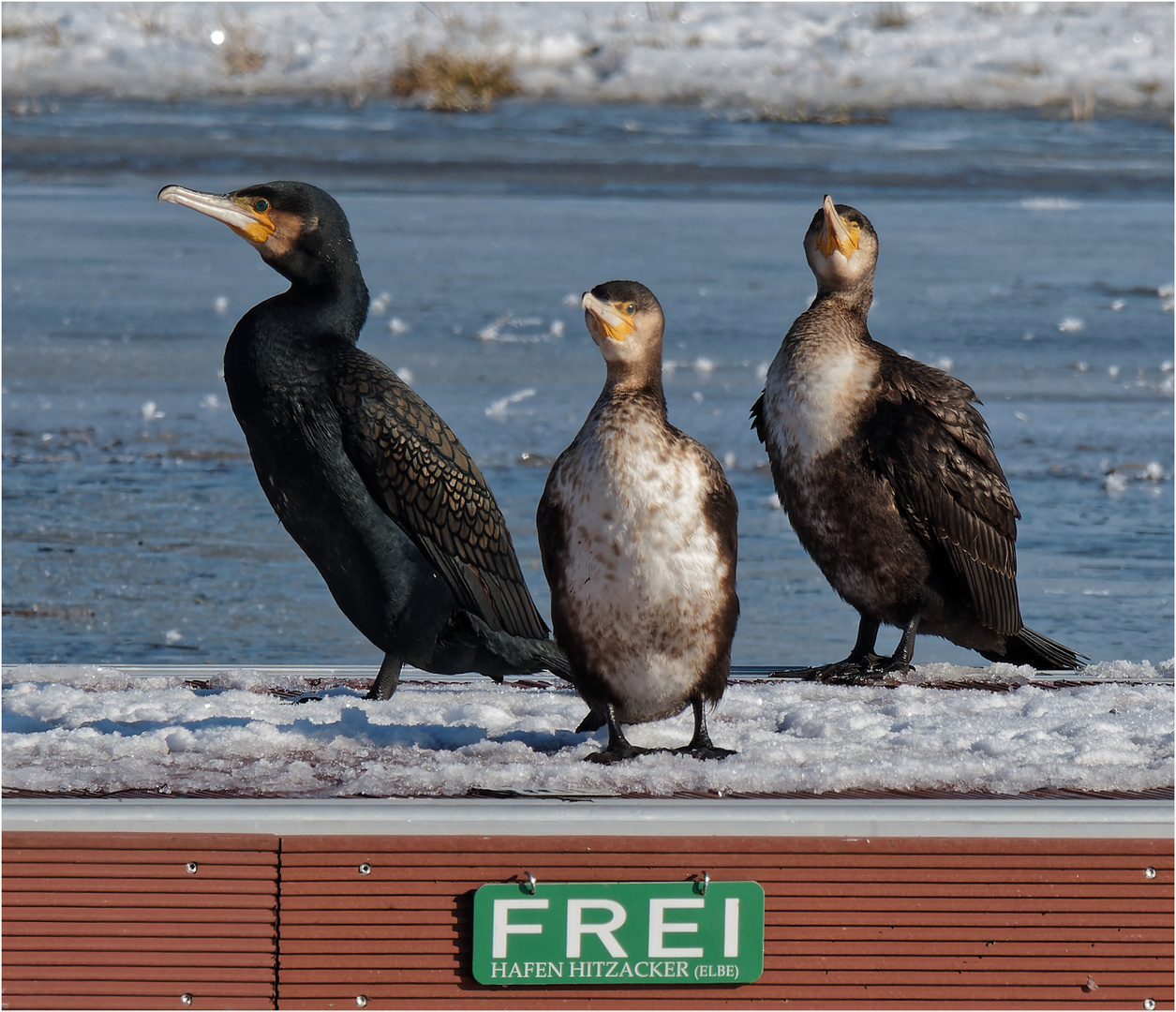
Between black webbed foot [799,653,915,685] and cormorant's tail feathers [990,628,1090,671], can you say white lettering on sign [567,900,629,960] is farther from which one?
cormorant's tail feathers [990,628,1090,671]

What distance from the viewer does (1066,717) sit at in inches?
143

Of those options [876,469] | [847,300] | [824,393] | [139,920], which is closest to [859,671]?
[876,469]

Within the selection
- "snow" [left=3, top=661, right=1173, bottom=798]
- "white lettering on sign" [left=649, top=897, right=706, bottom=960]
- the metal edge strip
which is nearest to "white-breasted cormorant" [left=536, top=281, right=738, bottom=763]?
"snow" [left=3, top=661, right=1173, bottom=798]

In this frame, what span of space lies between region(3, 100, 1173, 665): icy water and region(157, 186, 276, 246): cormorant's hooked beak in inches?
88.8

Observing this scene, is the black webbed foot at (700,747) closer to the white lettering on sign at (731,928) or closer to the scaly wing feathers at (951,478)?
the white lettering on sign at (731,928)

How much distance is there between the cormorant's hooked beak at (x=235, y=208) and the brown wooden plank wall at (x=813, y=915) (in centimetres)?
136

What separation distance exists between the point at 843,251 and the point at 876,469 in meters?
0.52

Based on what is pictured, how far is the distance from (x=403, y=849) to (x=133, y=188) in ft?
36.4

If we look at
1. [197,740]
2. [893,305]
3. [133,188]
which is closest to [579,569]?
[197,740]

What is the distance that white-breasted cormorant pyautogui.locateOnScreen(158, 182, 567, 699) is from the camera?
3.60 meters

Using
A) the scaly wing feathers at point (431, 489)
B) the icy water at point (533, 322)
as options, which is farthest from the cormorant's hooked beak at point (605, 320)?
the icy water at point (533, 322)

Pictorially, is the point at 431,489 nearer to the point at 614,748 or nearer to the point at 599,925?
the point at 614,748

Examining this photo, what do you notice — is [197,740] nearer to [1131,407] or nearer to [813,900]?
[813,900]

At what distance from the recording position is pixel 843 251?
4.07 meters
